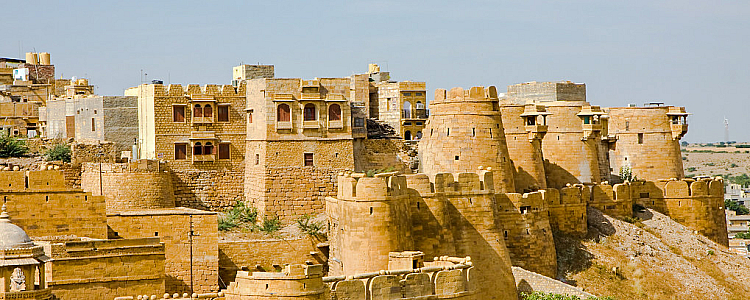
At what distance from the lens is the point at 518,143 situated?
152 ft

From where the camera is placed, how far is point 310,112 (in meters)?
44.8

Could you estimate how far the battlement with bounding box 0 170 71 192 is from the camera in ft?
123

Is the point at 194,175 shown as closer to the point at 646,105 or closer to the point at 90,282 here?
the point at 90,282

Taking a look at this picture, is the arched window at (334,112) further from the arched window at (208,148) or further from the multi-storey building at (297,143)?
the arched window at (208,148)

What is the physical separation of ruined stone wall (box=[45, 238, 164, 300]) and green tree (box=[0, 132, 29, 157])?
11.8m

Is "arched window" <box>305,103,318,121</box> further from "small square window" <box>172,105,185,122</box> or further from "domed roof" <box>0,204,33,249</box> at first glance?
"domed roof" <box>0,204,33,249</box>

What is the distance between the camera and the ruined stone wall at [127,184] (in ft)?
140

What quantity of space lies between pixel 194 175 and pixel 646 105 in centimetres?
2108

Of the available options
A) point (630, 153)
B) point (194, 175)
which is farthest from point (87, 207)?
point (630, 153)

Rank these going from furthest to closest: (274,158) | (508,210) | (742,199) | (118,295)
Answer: (742,199) → (274,158) → (508,210) → (118,295)

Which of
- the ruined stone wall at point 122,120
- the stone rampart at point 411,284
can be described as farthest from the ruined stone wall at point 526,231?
the ruined stone wall at point 122,120

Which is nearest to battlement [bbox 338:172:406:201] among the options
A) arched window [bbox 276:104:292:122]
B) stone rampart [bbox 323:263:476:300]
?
stone rampart [bbox 323:263:476:300]

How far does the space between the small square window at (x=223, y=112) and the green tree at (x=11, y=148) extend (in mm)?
7456

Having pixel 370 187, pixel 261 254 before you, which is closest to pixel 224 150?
pixel 261 254
